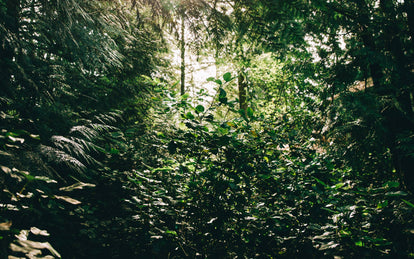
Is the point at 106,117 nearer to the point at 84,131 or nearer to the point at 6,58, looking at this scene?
the point at 84,131

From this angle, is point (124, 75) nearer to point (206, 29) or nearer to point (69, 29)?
point (69, 29)

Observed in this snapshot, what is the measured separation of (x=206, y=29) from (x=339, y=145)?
2.84 meters

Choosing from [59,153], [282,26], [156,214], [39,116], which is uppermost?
[282,26]

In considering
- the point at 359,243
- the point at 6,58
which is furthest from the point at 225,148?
the point at 6,58

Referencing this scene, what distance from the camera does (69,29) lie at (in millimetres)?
2801

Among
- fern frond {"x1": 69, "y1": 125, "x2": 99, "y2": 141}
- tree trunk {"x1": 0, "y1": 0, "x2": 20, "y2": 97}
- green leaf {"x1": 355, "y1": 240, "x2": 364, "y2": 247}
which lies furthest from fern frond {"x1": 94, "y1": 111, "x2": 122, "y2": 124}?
green leaf {"x1": 355, "y1": 240, "x2": 364, "y2": 247}

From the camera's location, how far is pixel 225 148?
2.31m

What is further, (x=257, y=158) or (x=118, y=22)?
(x=118, y=22)

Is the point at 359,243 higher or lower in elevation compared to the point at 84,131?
lower

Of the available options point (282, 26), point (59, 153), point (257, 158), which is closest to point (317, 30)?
point (282, 26)

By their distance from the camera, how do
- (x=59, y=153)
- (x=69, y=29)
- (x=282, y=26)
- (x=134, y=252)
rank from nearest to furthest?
1. (x=59, y=153)
2. (x=282, y=26)
3. (x=134, y=252)
4. (x=69, y=29)

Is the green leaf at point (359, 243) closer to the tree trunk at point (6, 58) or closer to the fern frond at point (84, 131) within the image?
the fern frond at point (84, 131)

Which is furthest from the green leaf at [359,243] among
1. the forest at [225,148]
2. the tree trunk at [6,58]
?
the tree trunk at [6,58]

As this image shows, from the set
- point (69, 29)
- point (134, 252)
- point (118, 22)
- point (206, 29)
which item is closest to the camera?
point (134, 252)
